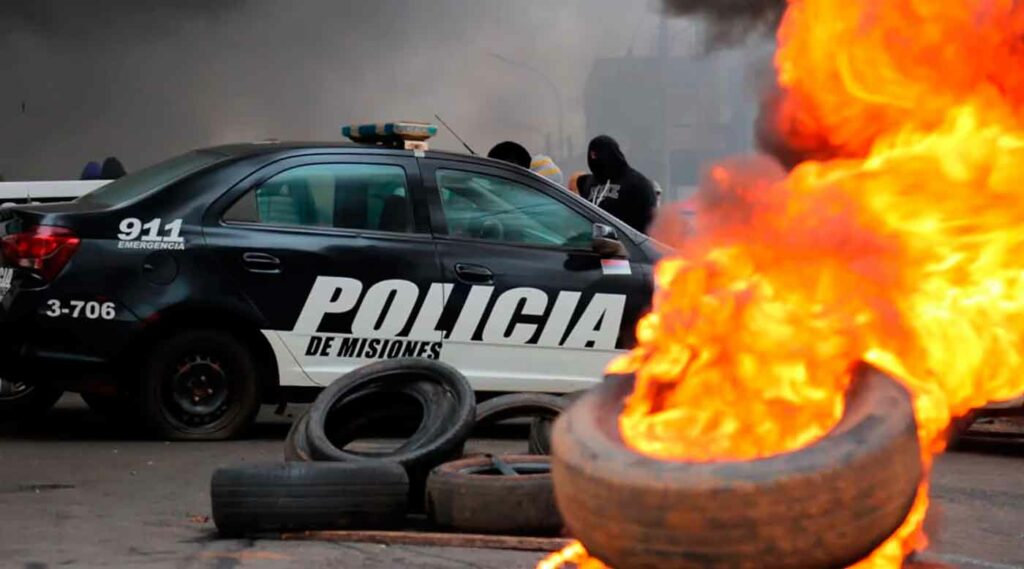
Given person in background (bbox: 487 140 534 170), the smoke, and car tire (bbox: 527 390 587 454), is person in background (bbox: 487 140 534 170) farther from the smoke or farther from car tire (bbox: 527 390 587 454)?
the smoke

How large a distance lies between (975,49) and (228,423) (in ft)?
16.3

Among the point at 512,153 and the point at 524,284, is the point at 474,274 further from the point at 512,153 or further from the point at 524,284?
the point at 512,153

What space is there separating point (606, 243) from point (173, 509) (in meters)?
3.20

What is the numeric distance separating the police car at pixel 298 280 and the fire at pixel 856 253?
12.0ft

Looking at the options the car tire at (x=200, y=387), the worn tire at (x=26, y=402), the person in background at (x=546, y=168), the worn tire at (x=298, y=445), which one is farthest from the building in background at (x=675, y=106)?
the worn tire at (x=26, y=402)

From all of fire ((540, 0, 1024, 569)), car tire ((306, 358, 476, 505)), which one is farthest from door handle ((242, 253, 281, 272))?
fire ((540, 0, 1024, 569))

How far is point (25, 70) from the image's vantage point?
15609 mm

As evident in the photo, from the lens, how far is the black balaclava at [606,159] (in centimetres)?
1116

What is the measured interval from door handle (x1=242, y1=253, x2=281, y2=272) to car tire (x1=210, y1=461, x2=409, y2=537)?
9.44 feet

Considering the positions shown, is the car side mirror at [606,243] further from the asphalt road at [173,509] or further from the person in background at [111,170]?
the person in background at [111,170]

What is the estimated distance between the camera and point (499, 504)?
608cm

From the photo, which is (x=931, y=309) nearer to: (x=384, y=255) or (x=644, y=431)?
(x=644, y=431)

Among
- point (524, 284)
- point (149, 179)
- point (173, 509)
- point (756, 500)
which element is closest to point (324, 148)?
point (149, 179)

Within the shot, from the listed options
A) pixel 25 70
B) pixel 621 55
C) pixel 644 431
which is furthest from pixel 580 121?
pixel 644 431
